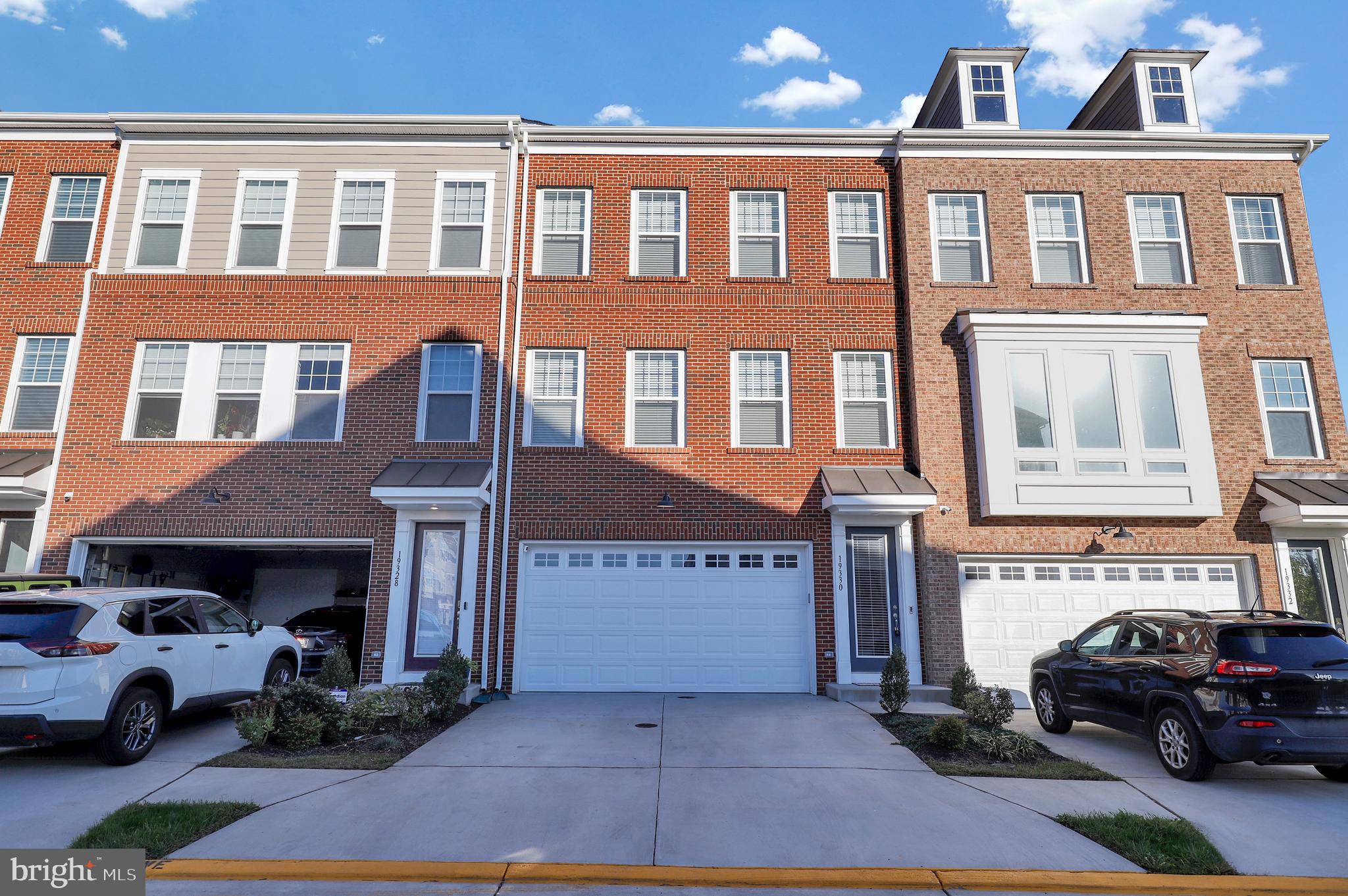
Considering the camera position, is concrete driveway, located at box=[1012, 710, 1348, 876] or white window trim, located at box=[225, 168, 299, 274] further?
white window trim, located at box=[225, 168, 299, 274]

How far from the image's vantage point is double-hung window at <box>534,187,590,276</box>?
14.7m

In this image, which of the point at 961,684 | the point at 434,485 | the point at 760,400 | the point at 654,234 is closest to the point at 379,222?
the point at 654,234

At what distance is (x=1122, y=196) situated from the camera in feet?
47.6

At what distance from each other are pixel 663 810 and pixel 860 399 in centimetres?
896

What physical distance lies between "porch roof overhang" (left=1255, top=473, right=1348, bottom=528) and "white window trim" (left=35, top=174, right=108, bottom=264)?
21.0 m

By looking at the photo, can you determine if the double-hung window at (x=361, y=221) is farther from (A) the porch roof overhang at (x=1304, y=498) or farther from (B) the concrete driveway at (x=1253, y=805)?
(A) the porch roof overhang at (x=1304, y=498)

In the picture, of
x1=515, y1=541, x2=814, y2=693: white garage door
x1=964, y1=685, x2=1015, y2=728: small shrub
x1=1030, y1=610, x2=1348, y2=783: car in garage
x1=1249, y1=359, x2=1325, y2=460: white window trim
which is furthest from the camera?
x1=1249, y1=359, x2=1325, y2=460: white window trim

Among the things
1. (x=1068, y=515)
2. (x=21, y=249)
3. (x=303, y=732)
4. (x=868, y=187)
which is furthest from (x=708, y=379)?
(x=21, y=249)

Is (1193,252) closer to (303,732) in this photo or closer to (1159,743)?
(1159,743)

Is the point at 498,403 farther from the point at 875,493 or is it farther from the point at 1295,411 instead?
the point at 1295,411

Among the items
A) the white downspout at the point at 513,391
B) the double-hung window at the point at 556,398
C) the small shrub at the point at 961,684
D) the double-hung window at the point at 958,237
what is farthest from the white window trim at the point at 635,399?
the small shrub at the point at 961,684

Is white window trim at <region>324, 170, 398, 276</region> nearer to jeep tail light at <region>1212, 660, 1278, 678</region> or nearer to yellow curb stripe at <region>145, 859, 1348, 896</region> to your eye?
yellow curb stripe at <region>145, 859, 1348, 896</region>

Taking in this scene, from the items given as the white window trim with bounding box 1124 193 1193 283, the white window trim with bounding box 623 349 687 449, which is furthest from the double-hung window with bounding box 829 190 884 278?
the white window trim with bounding box 1124 193 1193 283

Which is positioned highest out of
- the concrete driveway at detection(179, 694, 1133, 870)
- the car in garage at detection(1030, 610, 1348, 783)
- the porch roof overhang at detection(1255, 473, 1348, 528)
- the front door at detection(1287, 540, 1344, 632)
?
the porch roof overhang at detection(1255, 473, 1348, 528)
